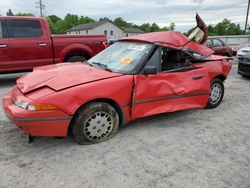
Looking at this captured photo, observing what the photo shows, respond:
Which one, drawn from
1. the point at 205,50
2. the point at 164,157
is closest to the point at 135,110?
the point at 164,157

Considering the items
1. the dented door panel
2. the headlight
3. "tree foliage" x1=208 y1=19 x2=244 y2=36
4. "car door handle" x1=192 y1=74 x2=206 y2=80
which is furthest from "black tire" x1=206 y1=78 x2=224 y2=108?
"tree foliage" x1=208 y1=19 x2=244 y2=36

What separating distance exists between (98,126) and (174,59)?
2.03 metres

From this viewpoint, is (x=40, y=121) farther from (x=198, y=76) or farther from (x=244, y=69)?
(x=244, y=69)

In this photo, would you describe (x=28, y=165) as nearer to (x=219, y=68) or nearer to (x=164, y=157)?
(x=164, y=157)

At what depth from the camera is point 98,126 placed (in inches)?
144

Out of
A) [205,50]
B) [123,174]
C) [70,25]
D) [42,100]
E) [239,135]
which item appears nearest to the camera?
[123,174]

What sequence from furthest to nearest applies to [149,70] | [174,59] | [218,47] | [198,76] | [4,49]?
[218,47] → [4,49] → [174,59] → [198,76] → [149,70]

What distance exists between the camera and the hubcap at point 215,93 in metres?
5.36

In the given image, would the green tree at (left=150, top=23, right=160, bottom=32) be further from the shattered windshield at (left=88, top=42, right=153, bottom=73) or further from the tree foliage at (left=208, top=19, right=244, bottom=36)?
the shattered windshield at (left=88, top=42, right=153, bottom=73)

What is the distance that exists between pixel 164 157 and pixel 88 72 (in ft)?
5.47

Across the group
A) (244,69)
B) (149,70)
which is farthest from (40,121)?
(244,69)

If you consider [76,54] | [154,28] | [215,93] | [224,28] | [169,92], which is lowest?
[215,93]

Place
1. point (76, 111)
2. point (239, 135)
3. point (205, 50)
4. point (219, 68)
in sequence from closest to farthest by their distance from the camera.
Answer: point (76, 111) → point (239, 135) → point (205, 50) → point (219, 68)

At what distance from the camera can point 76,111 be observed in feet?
11.3
